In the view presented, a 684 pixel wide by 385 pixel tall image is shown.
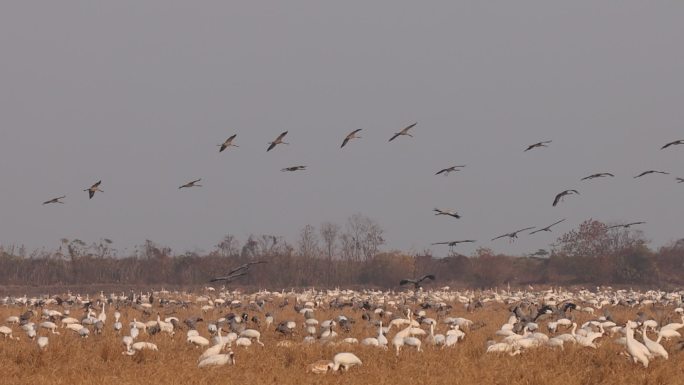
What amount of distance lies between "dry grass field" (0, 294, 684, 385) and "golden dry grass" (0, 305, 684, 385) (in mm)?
15

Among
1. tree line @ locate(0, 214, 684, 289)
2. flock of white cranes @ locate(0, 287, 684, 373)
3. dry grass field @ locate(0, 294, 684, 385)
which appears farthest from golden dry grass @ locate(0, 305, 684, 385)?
tree line @ locate(0, 214, 684, 289)

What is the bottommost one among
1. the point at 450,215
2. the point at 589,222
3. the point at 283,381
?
the point at 283,381

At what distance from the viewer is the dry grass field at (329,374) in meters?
13.3

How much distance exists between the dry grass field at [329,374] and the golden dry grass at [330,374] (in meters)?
0.02

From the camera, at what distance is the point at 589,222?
226ft

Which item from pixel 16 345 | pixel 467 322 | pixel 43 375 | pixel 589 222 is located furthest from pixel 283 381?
pixel 589 222

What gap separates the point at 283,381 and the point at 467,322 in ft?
34.4

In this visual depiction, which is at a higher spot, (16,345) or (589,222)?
(589,222)

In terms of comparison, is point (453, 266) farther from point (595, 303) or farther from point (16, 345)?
point (16, 345)

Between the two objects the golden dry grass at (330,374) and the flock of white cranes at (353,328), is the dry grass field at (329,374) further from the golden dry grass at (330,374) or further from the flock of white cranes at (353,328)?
the flock of white cranes at (353,328)

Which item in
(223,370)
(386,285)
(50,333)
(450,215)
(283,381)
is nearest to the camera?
(283,381)

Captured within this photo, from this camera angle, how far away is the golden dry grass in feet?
43.6

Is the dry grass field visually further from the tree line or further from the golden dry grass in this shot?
the tree line

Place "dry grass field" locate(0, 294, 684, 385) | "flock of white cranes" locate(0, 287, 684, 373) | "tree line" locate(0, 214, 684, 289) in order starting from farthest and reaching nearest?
"tree line" locate(0, 214, 684, 289) < "flock of white cranes" locate(0, 287, 684, 373) < "dry grass field" locate(0, 294, 684, 385)
